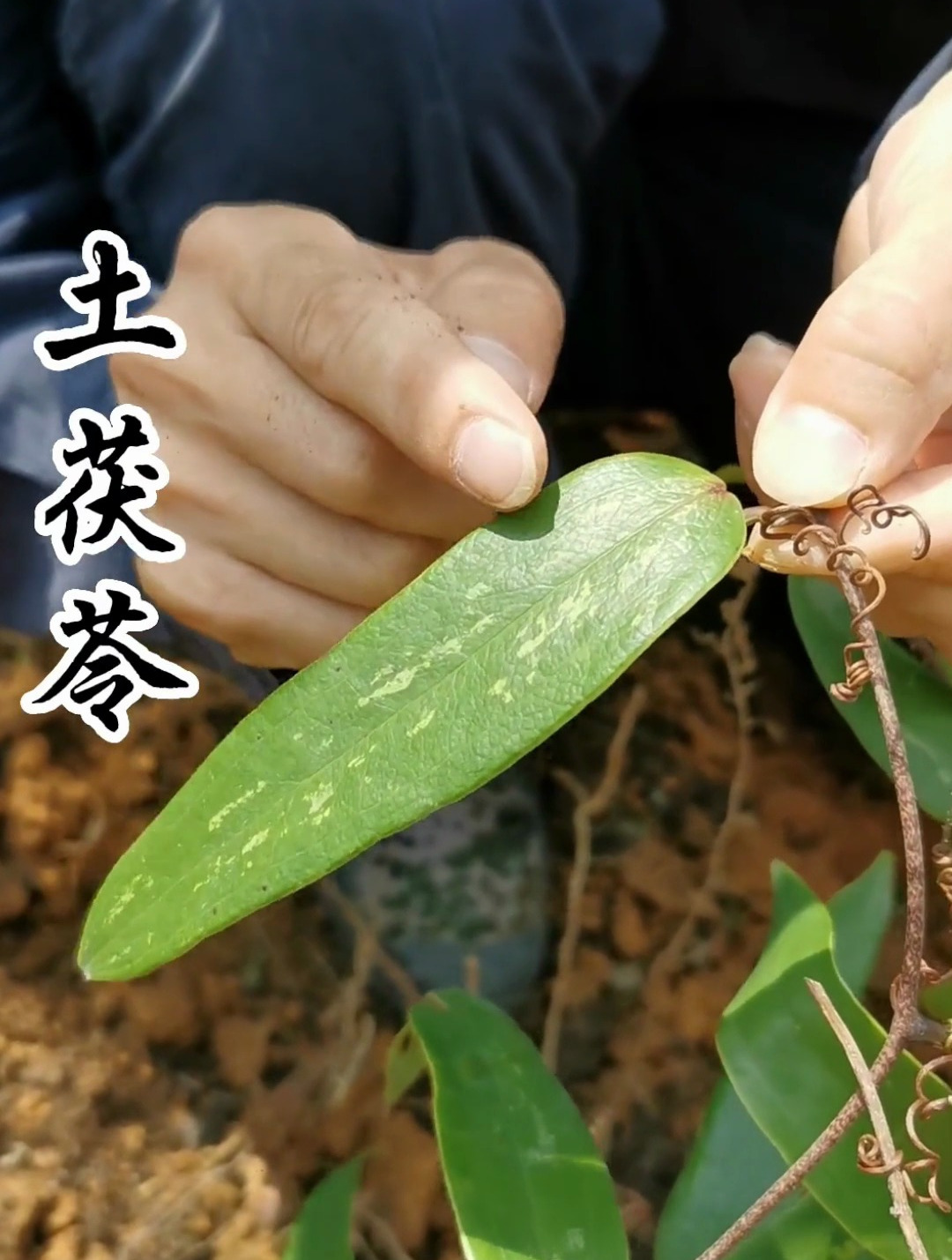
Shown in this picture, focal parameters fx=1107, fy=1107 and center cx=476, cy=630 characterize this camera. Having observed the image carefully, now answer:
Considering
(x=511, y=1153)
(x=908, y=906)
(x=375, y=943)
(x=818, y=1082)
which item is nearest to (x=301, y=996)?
(x=375, y=943)

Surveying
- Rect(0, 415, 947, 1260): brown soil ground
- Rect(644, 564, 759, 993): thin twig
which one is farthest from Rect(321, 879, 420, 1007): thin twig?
Rect(644, 564, 759, 993): thin twig

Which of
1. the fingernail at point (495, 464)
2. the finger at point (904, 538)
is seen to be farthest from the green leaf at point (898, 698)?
the fingernail at point (495, 464)

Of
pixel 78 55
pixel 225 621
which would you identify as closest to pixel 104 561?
pixel 225 621

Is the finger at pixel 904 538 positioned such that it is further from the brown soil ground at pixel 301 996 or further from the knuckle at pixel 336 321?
the brown soil ground at pixel 301 996

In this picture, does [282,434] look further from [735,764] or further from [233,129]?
[735,764]

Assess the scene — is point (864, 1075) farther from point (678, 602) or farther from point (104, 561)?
point (104, 561)

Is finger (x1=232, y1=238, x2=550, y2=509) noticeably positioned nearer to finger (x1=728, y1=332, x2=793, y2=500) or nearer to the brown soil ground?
finger (x1=728, y1=332, x2=793, y2=500)
